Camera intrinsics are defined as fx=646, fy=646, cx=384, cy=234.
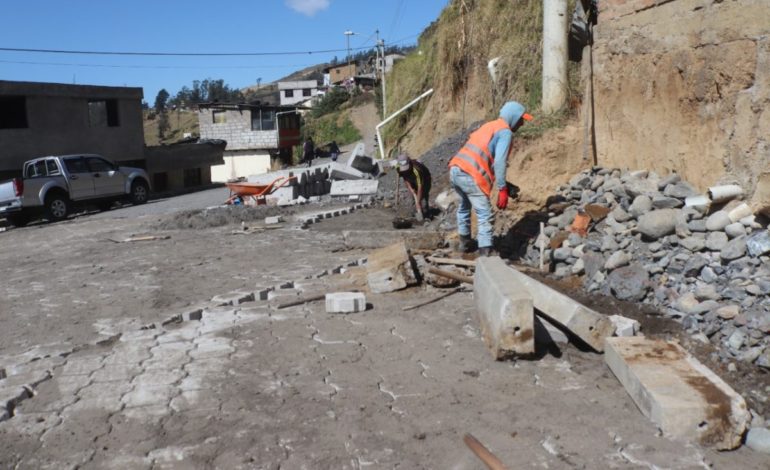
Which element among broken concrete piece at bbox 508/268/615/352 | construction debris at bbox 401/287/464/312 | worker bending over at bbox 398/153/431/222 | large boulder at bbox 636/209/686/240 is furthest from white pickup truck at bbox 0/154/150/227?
broken concrete piece at bbox 508/268/615/352

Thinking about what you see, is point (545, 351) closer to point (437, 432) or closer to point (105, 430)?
point (437, 432)

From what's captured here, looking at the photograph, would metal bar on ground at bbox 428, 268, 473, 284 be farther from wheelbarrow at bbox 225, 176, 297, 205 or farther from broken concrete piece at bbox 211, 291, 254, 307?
wheelbarrow at bbox 225, 176, 297, 205

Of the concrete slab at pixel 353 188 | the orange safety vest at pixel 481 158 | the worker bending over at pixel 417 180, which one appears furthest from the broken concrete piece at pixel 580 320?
the concrete slab at pixel 353 188

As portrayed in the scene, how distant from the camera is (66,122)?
22.9m

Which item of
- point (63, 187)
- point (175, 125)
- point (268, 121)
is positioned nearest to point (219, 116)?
point (268, 121)

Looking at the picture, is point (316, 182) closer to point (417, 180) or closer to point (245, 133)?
point (417, 180)

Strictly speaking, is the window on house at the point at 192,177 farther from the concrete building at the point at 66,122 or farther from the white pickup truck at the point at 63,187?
the white pickup truck at the point at 63,187

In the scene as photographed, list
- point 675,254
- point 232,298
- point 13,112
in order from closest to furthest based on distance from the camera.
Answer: point 675,254 < point 232,298 < point 13,112

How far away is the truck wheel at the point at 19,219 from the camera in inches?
667

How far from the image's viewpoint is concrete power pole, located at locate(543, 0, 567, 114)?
375 inches

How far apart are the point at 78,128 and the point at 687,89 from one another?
2224 cm

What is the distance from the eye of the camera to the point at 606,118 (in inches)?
315

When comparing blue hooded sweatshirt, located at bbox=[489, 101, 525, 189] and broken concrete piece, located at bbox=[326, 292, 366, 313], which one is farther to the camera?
blue hooded sweatshirt, located at bbox=[489, 101, 525, 189]

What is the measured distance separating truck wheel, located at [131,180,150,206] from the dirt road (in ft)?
47.1
